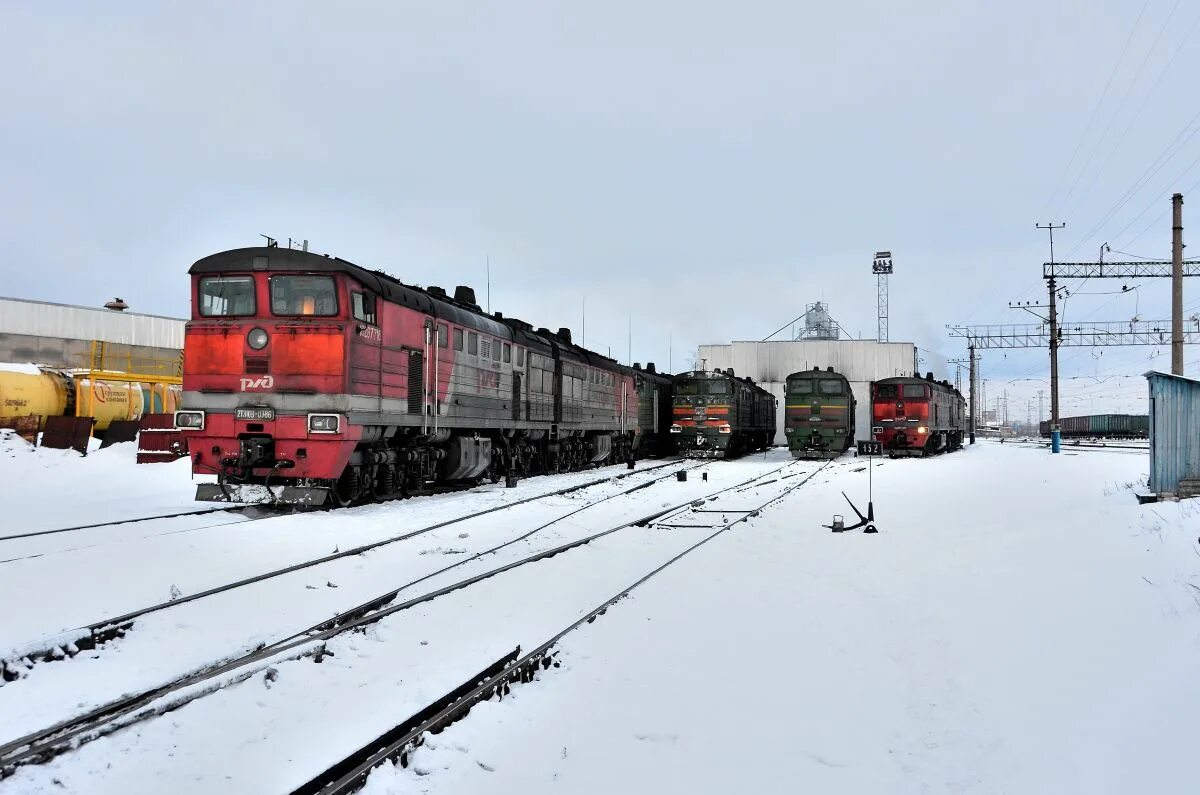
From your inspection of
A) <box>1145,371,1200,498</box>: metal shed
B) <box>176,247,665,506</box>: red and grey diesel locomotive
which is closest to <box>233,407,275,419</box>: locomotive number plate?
<box>176,247,665,506</box>: red and grey diesel locomotive

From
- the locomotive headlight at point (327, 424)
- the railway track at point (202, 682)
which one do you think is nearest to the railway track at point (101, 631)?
the railway track at point (202, 682)

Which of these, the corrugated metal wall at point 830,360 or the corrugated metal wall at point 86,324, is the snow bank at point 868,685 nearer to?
the corrugated metal wall at point 86,324

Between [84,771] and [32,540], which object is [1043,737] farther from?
[32,540]

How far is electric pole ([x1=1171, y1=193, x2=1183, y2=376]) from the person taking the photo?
2264cm

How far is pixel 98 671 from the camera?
534 cm

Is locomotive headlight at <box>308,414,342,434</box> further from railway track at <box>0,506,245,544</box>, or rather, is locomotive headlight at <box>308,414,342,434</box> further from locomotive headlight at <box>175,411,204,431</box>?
railway track at <box>0,506,245,544</box>

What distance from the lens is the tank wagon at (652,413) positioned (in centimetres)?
3312

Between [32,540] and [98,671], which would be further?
[32,540]

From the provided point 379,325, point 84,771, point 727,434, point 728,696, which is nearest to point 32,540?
point 379,325

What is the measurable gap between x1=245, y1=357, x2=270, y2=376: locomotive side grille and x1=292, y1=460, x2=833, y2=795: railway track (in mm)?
7885

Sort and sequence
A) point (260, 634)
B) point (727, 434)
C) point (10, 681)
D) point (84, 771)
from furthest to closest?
1. point (727, 434)
2. point (260, 634)
3. point (10, 681)
4. point (84, 771)

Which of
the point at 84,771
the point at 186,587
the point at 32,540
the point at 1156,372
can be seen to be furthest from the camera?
the point at 1156,372

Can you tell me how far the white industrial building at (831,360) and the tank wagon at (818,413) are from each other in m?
27.1

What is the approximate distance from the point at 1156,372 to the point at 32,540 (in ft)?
59.7
